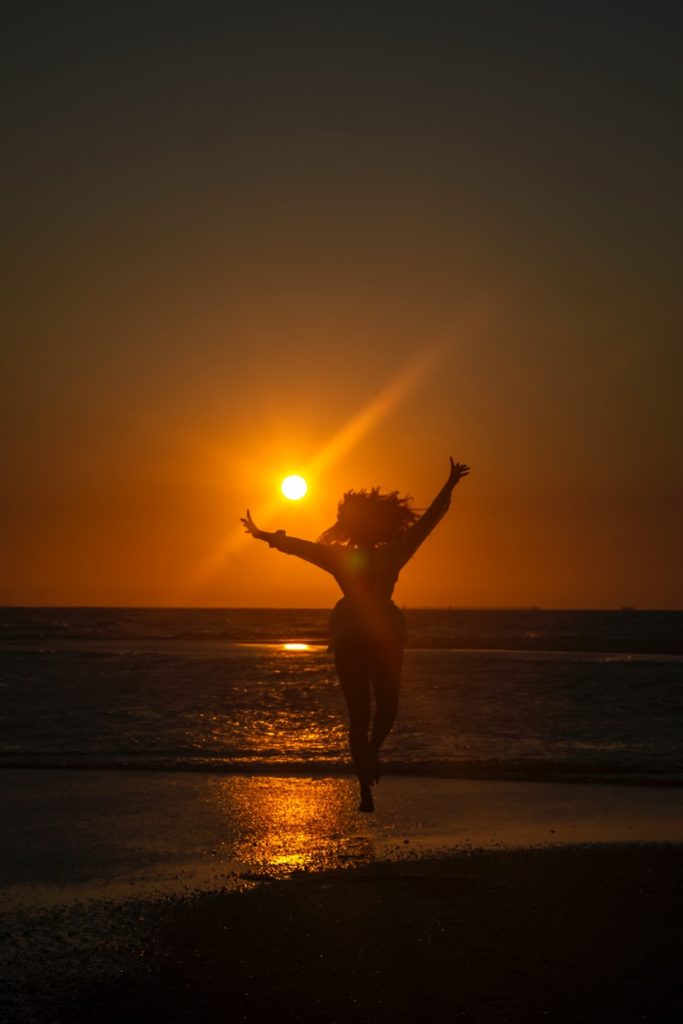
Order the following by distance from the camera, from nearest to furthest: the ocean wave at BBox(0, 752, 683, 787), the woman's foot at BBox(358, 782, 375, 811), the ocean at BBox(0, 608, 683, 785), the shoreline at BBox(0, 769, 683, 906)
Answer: the shoreline at BBox(0, 769, 683, 906) → the woman's foot at BBox(358, 782, 375, 811) → the ocean wave at BBox(0, 752, 683, 787) → the ocean at BBox(0, 608, 683, 785)

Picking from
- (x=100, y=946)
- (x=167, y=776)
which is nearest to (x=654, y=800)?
(x=167, y=776)

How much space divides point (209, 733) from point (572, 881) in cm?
1185

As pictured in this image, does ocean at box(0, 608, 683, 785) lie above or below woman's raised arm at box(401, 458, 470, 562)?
below

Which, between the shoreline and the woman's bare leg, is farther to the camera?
the woman's bare leg

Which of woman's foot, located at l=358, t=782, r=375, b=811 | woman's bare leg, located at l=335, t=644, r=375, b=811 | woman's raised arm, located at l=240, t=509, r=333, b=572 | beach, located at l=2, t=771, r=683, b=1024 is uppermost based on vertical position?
woman's raised arm, located at l=240, t=509, r=333, b=572

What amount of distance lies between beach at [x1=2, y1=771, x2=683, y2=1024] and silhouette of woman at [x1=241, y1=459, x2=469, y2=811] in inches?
41.8

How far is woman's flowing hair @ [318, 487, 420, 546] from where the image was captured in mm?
9016

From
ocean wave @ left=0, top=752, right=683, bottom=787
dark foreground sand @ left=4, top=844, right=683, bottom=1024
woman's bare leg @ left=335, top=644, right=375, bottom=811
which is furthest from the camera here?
ocean wave @ left=0, top=752, right=683, bottom=787

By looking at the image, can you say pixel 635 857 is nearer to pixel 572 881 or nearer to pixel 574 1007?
pixel 572 881

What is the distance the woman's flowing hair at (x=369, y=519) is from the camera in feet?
29.6

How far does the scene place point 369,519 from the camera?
9.05 m

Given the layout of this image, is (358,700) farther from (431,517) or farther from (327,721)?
(327,721)

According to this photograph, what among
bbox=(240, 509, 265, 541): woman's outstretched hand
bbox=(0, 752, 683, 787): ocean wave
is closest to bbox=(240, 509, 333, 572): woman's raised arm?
bbox=(240, 509, 265, 541): woman's outstretched hand

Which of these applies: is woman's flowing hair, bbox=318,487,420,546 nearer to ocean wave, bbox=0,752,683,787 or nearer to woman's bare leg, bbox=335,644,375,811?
woman's bare leg, bbox=335,644,375,811
